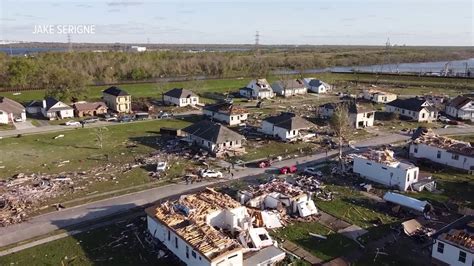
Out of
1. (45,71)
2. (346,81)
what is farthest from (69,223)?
(346,81)

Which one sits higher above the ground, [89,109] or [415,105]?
[415,105]

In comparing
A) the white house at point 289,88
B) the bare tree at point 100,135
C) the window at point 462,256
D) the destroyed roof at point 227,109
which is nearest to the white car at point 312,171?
the window at point 462,256

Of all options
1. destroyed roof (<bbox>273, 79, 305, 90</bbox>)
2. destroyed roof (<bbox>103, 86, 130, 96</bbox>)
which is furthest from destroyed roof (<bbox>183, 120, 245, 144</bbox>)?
destroyed roof (<bbox>273, 79, 305, 90</bbox>)

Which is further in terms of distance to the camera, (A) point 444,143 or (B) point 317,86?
(B) point 317,86

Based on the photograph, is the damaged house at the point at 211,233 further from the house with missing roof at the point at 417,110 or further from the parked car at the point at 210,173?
the house with missing roof at the point at 417,110

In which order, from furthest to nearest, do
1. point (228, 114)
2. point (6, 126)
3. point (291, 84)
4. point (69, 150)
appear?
point (291, 84) → point (228, 114) → point (6, 126) → point (69, 150)

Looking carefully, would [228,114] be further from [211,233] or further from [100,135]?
[211,233]

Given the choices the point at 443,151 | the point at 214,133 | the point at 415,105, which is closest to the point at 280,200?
A: the point at 214,133
